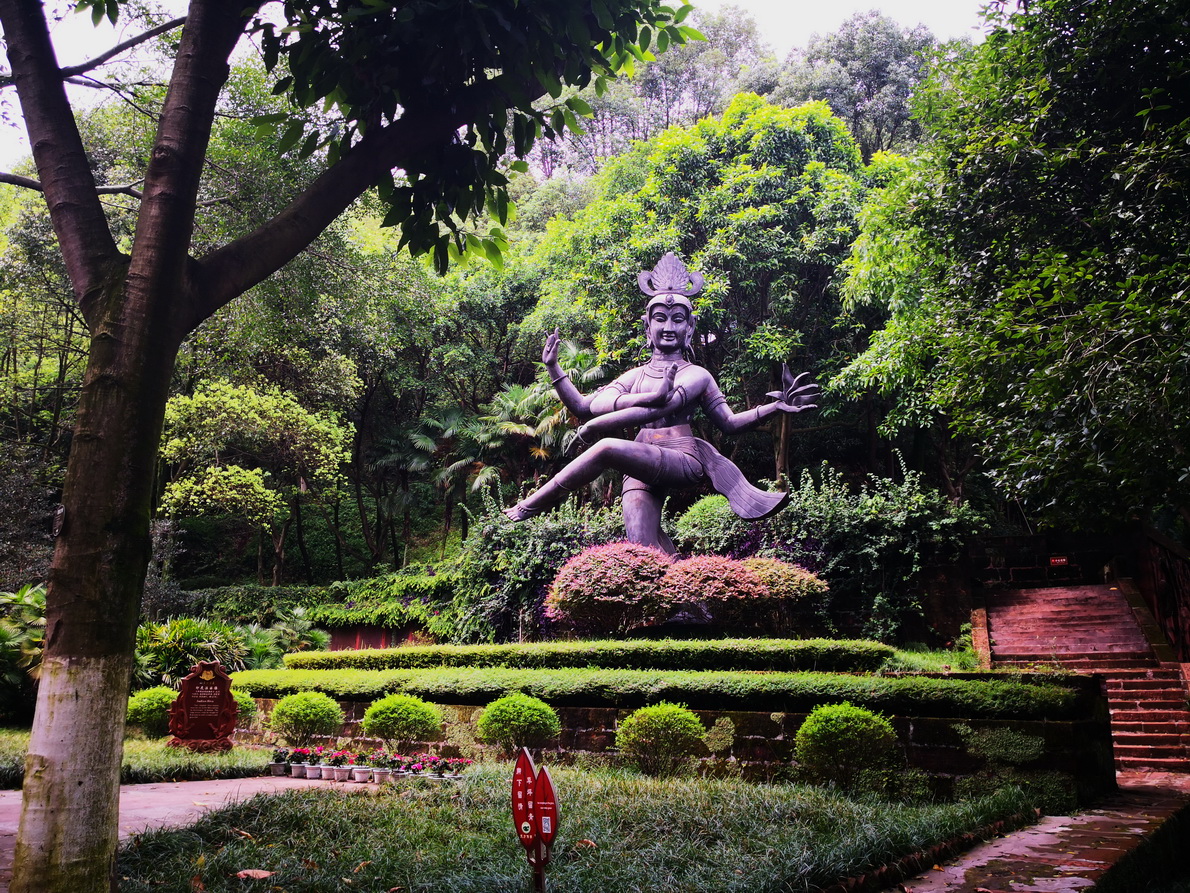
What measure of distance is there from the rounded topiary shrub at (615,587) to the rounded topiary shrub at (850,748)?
4.11 m

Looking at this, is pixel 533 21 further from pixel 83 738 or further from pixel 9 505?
pixel 9 505

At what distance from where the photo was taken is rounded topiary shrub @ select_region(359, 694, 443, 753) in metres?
8.58

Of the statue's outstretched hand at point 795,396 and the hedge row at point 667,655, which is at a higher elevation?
the statue's outstretched hand at point 795,396

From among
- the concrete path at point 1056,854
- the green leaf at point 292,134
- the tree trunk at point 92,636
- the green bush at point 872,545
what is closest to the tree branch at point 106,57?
the green leaf at point 292,134

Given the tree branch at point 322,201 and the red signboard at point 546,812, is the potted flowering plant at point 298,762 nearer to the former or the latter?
the red signboard at point 546,812

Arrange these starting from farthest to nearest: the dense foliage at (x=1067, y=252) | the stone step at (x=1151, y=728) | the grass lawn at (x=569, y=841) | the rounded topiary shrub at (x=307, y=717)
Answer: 1. the rounded topiary shrub at (x=307, y=717)
2. the stone step at (x=1151, y=728)
3. the dense foliage at (x=1067, y=252)
4. the grass lawn at (x=569, y=841)

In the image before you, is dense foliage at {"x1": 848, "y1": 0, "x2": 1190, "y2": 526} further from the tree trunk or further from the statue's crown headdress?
the tree trunk

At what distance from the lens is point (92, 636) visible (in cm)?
286

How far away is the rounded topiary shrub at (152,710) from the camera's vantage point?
35.1ft

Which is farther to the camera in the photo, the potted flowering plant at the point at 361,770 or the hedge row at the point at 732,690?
the potted flowering plant at the point at 361,770

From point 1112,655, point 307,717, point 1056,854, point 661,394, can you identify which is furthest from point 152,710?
point 1112,655

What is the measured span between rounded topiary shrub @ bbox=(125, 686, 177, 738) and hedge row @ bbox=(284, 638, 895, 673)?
2552 millimetres

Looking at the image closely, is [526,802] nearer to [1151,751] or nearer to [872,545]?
Answer: [1151,751]


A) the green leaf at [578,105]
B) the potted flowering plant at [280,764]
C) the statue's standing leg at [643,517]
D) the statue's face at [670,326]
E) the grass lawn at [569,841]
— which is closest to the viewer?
the grass lawn at [569,841]
